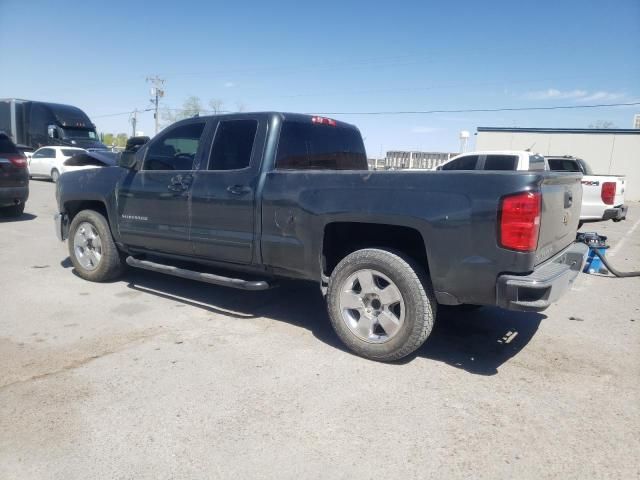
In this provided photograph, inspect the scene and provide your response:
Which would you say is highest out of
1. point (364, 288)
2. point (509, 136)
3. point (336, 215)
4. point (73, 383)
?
point (509, 136)

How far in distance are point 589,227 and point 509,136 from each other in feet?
60.1

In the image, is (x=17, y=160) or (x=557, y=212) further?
(x=17, y=160)

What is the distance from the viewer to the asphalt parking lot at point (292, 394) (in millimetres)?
2494

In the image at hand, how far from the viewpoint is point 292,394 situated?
10.5 ft

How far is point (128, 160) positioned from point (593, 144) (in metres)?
29.0

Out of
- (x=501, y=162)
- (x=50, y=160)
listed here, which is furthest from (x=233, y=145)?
(x=50, y=160)

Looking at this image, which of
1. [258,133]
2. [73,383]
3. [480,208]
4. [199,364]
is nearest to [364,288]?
[480,208]

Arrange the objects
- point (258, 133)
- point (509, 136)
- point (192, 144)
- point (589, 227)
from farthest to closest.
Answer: point (509, 136) < point (589, 227) < point (192, 144) < point (258, 133)

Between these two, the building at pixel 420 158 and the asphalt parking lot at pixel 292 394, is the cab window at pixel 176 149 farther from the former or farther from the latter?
the building at pixel 420 158

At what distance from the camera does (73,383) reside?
3256mm

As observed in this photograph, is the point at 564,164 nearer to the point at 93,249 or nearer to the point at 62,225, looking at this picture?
the point at 93,249

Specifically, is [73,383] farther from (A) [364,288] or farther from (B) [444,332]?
(B) [444,332]

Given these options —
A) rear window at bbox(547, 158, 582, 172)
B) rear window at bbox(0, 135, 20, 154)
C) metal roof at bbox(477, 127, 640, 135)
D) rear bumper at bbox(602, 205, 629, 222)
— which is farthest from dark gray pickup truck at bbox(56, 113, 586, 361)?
metal roof at bbox(477, 127, 640, 135)

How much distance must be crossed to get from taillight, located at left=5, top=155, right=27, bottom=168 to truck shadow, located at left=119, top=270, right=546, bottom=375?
206 inches
